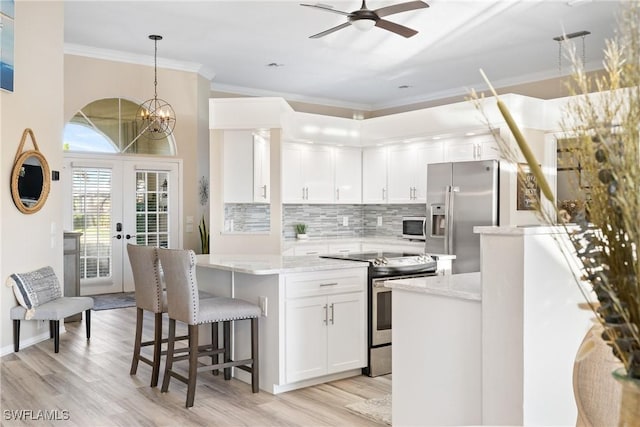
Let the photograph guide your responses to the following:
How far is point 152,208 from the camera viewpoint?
8.39m

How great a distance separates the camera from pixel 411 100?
9898mm

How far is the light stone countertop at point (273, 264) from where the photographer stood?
3832 mm

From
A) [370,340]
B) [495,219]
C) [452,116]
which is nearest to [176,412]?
[370,340]

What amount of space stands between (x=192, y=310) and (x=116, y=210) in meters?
5.07

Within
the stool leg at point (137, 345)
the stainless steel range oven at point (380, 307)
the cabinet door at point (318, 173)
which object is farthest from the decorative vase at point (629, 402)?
the cabinet door at point (318, 173)

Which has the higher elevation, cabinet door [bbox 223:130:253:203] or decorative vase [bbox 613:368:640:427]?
cabinet door [bbox 223:130:253:203]

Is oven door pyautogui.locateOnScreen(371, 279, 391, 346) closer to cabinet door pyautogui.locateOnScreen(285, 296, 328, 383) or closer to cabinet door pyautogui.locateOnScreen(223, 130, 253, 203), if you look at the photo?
cabinet door pyautogui.locateOnScreen(285, 296, 328, 383)

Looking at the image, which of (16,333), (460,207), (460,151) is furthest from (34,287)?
(460,151)

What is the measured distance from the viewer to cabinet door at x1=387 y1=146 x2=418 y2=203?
7844 millimetres

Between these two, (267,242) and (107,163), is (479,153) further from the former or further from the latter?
(107,163)

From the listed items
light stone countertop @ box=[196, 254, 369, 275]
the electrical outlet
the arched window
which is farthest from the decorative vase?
the arched window

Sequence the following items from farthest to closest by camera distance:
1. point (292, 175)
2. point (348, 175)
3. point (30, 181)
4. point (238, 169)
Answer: point (348, 175)
point (292, 175)
point (238, 169)
point (30, 181)

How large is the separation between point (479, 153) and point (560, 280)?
4766 mm

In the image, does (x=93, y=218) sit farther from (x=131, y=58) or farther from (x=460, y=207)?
(x=460, y=207)
